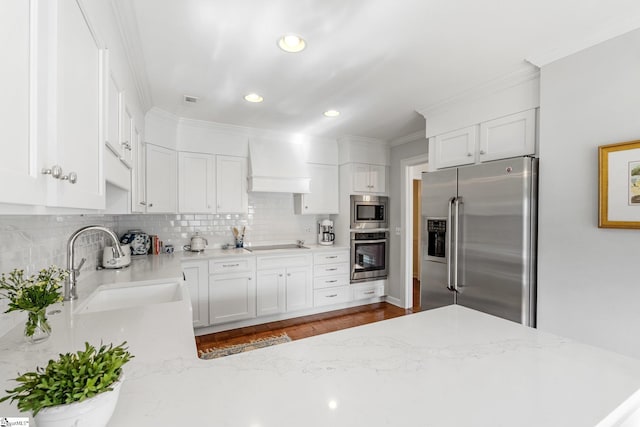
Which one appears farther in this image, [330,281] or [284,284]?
[330,281]

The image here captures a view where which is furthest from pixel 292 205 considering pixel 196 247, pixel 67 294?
pixel 67 294

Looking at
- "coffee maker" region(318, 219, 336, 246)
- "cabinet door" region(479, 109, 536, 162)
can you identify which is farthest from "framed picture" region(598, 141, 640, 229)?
"coffee maker" region(318, 219, 336, 246)

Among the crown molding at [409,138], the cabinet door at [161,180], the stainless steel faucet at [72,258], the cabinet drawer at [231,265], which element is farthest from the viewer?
the crown molding at [409,138]

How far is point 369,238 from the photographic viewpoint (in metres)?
4.20

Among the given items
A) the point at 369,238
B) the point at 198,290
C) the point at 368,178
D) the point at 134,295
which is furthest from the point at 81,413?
the point at 368,178

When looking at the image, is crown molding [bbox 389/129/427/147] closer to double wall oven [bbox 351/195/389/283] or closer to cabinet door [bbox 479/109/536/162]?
double wall oven [bbox 351/195/389/283]

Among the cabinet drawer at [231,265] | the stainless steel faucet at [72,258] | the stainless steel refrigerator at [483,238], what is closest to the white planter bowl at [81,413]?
the stainless steel faucet at [72,258]

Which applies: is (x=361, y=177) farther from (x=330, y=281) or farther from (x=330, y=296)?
(x=330, y=296)

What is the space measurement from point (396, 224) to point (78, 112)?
3899 mm

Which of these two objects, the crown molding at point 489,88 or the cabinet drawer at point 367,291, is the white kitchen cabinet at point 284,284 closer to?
the cabinet drawer at point 367,291

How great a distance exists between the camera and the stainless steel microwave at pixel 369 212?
4113 mm

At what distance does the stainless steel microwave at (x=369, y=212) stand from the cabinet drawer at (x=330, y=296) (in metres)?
0.90

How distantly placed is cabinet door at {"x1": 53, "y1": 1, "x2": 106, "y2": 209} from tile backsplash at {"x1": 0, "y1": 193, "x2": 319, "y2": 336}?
0.54 metres

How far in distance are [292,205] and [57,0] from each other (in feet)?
11.7
